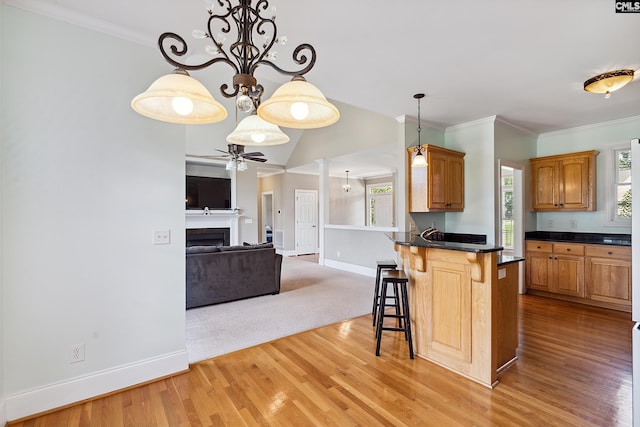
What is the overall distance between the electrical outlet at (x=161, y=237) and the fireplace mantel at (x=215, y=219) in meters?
4.90

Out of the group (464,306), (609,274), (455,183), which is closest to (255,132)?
(464,306)

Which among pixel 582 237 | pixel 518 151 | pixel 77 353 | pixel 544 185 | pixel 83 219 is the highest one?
pixel 518 151

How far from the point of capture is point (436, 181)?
14.1 feet

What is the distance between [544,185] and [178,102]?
5.50 metres

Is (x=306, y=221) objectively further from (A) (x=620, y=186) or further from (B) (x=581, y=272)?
(A) (x=620, y=186)

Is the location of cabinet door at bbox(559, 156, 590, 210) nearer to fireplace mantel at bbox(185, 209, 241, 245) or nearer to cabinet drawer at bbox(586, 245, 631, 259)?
cabinet drawer at bbox(586, 245, 631, 259)

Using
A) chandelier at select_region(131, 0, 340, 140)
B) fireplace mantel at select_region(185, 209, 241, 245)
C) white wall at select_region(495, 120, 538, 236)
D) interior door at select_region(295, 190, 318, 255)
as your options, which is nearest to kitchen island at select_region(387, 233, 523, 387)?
chandelier at select_region(131, 0, 340, 140)

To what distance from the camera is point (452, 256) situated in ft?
8.38

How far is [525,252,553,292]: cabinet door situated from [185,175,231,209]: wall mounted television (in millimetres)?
6382

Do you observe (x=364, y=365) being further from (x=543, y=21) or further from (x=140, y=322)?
(x=543, y=21)

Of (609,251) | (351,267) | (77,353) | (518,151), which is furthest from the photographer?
(351,267)

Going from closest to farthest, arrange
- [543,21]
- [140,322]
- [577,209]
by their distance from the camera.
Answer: [543,21] → [140,322] → [577,209]

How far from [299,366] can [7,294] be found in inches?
81.0

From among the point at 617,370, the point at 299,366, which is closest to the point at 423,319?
the point at 299,366
